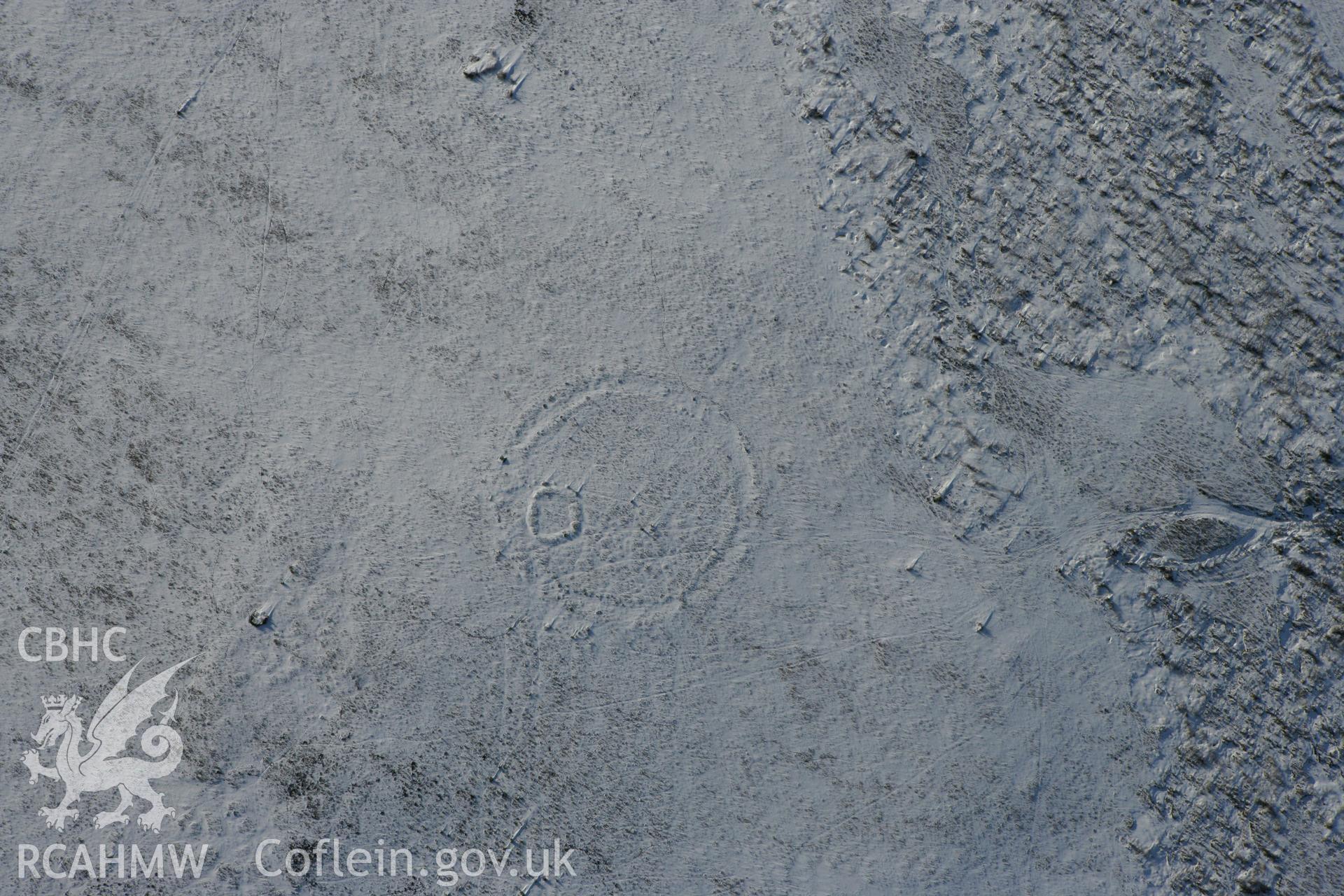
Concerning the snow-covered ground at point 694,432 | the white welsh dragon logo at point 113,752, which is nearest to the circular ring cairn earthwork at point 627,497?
the snow-covered ground at point 694,432

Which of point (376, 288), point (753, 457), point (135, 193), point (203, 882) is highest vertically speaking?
point (753, 457)

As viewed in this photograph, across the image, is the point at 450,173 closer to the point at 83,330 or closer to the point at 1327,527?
the point at 83,330

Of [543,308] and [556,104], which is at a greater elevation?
[556,104]

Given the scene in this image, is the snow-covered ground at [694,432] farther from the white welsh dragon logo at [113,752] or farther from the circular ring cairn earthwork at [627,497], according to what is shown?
the white welsh dragon logo at [113,752]

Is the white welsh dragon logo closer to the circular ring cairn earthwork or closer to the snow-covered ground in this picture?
the snow-covered ground

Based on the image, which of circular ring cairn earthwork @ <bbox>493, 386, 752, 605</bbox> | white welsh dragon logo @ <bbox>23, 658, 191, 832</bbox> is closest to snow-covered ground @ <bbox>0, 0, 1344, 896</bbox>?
circular ring cairn earthwork @ <bbox>493, 386, 752, 605</bbox>

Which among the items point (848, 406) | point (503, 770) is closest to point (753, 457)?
point (848, 406)
